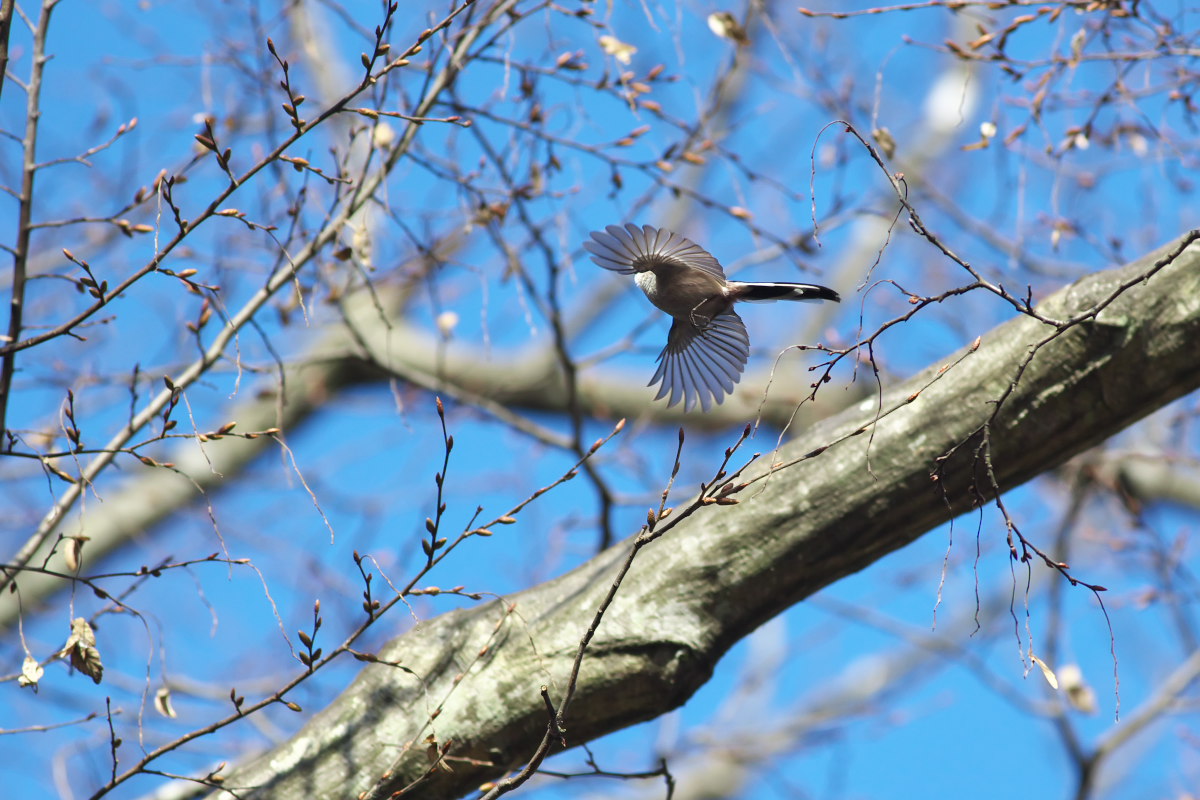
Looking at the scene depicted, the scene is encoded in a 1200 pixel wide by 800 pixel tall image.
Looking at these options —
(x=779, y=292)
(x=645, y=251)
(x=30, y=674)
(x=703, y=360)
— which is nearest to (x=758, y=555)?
(x=703, y=360)

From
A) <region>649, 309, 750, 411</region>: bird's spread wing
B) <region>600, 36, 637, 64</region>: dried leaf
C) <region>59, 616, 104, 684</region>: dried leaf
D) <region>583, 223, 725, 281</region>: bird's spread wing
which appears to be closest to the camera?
<region>59, 616, 104, 684</region>: dried leaf

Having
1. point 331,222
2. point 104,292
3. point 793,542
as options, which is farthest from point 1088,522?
point 104,292

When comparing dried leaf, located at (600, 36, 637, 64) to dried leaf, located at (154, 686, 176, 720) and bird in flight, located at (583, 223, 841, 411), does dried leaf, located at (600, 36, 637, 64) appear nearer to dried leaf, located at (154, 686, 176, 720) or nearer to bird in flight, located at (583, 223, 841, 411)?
bird in flight, located at (583, 223, 841, 411)

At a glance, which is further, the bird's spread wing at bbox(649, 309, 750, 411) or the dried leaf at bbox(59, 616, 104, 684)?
the bird's spread wing at bbox(649, 309, 750, 411)

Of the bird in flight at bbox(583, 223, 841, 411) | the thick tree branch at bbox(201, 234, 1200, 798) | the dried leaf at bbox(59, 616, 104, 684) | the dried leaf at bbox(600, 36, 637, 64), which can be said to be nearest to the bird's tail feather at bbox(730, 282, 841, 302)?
the bird in flight at bbox(583, 223, 841, 411)

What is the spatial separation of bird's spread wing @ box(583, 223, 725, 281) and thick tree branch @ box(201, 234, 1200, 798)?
399 millimetres

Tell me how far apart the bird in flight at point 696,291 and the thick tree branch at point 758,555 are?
21 cm

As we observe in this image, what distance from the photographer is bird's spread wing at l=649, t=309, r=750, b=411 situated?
6.40ft

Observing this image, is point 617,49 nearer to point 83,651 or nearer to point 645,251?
point 645,251

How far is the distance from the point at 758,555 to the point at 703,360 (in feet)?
1.25

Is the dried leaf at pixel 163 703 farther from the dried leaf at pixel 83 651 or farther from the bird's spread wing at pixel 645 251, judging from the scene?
the bird's spread wing at pixel 645 251

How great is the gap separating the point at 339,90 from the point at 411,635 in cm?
474

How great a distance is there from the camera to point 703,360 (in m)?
2.07

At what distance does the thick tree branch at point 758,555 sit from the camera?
1922 mm
